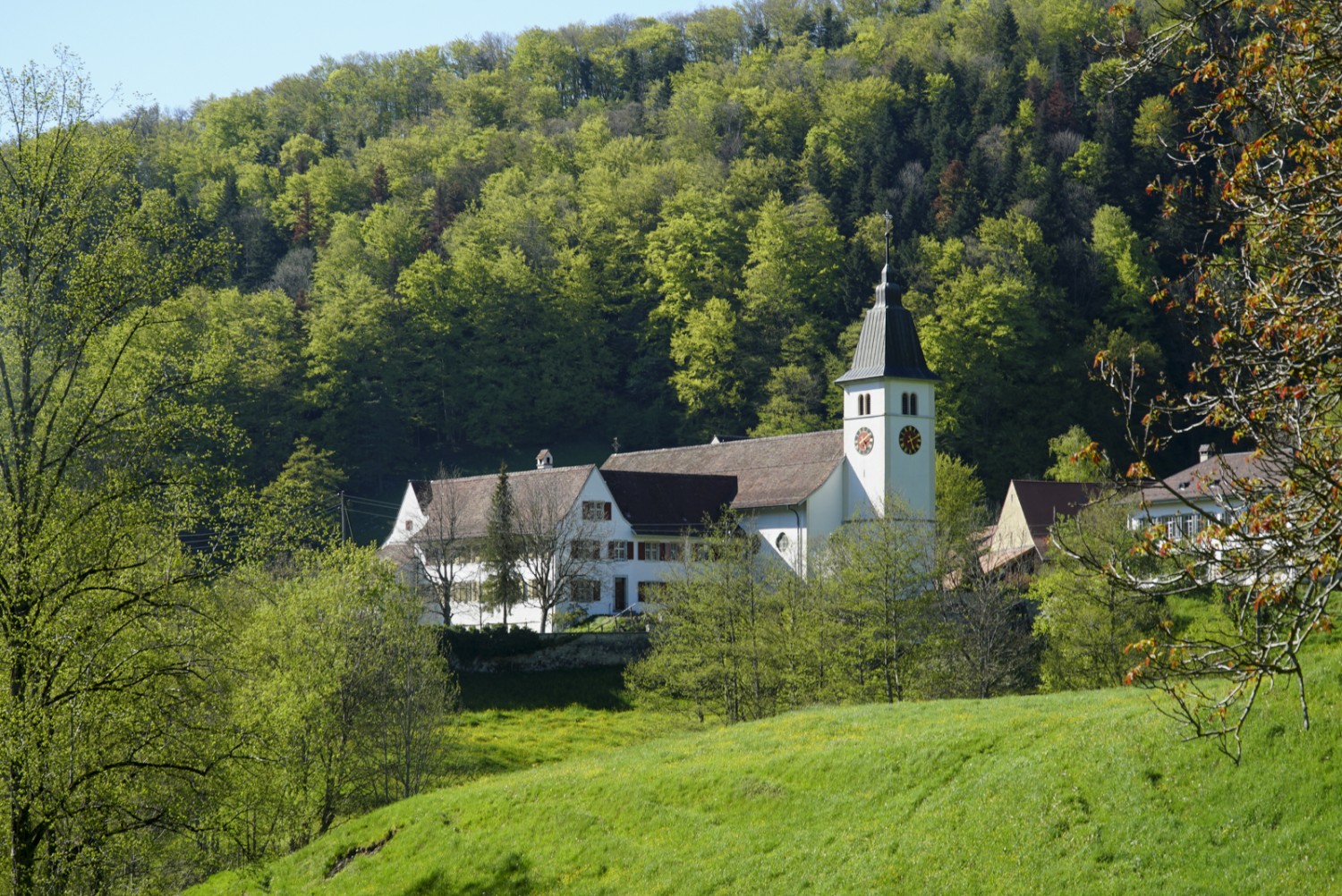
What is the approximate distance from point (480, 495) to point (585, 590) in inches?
350

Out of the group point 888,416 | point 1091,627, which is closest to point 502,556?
point 888,416

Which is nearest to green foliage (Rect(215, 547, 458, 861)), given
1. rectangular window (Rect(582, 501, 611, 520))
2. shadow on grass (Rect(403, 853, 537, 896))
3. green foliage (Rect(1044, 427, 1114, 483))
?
shadow on grass (Rect(403, 853, 537, 896))

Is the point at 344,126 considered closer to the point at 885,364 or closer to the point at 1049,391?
the point at 1049,391

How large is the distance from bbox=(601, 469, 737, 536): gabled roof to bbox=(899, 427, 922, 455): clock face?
28.7 feet

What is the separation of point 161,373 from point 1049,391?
241ft

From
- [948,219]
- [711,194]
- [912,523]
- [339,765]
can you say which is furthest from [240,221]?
[339,765]

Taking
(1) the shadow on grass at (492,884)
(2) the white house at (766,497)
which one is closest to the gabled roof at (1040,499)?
(2) the white house at (766,497)

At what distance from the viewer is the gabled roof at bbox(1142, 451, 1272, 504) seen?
10.2m

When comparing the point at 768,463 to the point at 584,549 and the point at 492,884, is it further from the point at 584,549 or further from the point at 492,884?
the point at 492,884

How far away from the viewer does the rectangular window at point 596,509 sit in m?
63.0

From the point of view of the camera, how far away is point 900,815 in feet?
66.8

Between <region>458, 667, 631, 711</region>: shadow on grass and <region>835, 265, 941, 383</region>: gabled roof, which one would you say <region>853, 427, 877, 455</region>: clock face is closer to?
<region>835, 265, 941, 383</region>: gabled roof

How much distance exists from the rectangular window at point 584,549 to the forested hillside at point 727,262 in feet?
76.3

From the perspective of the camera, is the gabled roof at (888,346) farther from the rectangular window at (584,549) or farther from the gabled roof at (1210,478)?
the rectangular window at (584,549)
